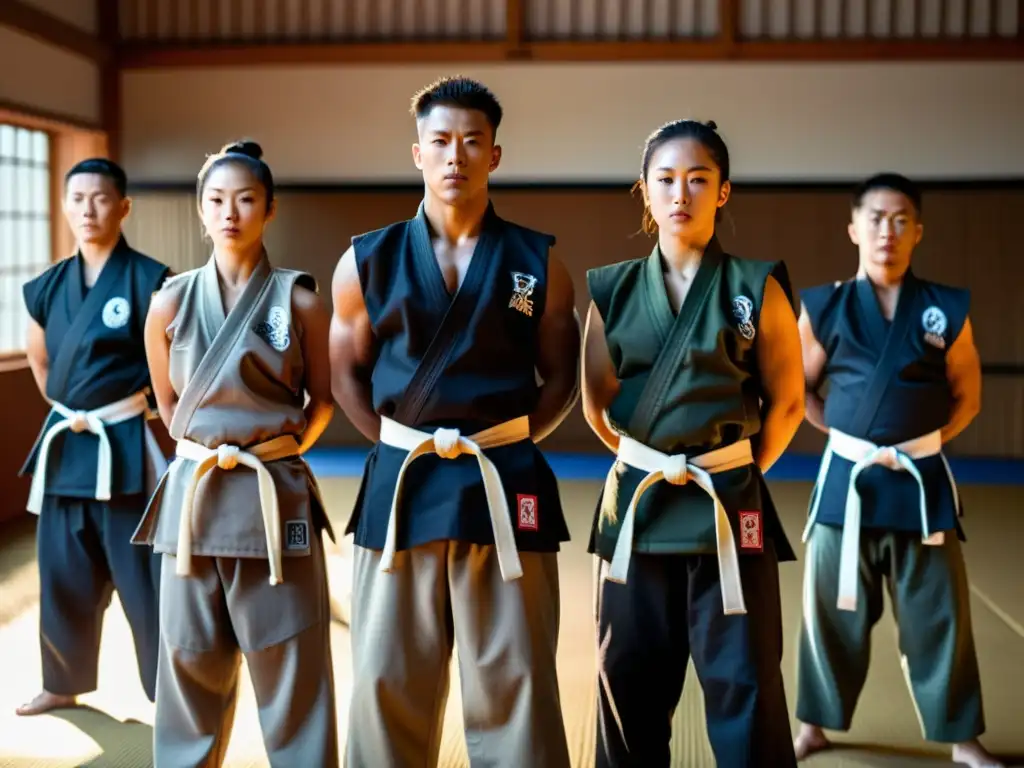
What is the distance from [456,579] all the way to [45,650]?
164 cm

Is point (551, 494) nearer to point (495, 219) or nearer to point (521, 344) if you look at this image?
point (521, 344)

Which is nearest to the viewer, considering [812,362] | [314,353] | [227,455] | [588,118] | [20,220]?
[227,455]

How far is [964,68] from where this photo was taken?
298 inches

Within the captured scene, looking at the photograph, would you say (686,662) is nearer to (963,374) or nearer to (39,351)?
(963,374)

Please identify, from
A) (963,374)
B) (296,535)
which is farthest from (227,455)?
(963,374)

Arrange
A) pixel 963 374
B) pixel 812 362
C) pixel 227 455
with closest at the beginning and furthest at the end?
pixel 227 455 → pixel 963 374 → pixel 812 362

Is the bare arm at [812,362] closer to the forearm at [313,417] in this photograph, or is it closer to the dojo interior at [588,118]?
the forearm at [313,417]

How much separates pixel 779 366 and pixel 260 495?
1.05 m

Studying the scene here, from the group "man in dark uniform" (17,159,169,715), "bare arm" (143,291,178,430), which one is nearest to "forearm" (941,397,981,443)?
"bare arm" (143,291,178,430)

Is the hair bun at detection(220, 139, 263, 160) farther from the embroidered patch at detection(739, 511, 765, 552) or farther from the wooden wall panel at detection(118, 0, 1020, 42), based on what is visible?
the wooden wall panel at detection(118, 0, 1020, 42)

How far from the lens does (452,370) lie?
6.80 feet

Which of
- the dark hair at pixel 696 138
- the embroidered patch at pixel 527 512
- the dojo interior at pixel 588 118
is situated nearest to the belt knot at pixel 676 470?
the embroidered patch at pixel 527 512

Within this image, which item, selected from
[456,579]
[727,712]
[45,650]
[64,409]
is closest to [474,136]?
[456,579]

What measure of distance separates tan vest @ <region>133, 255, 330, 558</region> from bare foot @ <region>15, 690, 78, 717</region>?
1.10 metres
